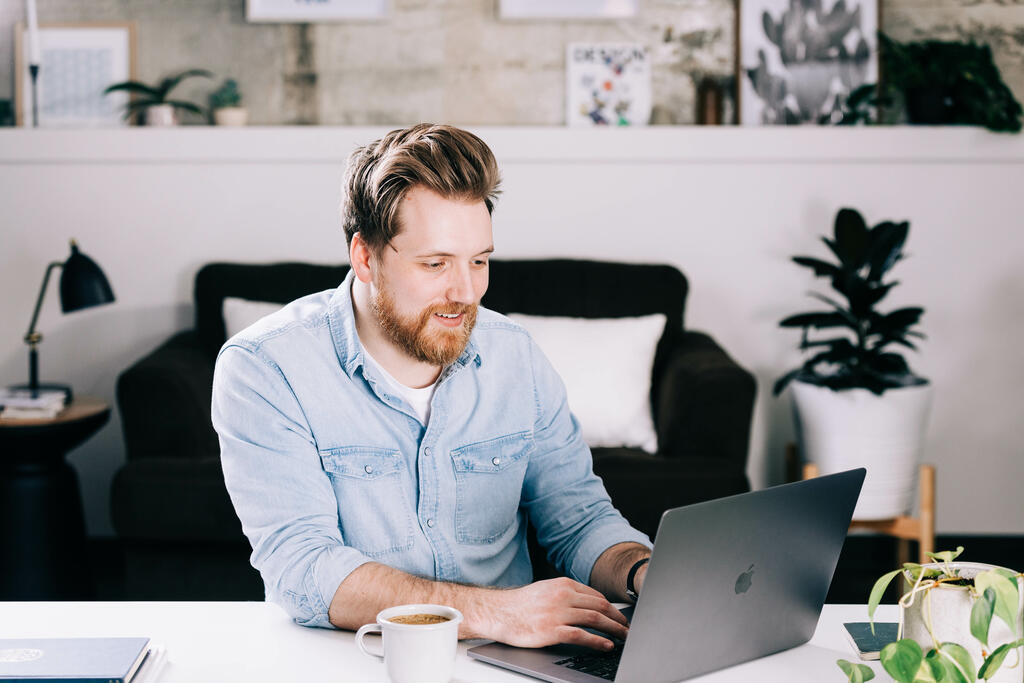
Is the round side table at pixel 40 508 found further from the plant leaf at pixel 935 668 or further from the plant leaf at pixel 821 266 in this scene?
the plant leaf at pixel 935 668

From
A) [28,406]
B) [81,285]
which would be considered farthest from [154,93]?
[28,406]

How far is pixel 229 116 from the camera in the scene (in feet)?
11.1

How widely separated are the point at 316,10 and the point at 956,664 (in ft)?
10.2

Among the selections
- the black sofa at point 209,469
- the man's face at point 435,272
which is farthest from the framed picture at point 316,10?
the man's face at point 435,272

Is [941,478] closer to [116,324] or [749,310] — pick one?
[749,310]

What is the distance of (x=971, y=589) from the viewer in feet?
2.82

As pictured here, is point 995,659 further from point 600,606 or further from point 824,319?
point 824,319

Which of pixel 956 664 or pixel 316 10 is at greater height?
pixel 316 10

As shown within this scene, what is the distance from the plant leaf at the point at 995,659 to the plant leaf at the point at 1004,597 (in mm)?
13

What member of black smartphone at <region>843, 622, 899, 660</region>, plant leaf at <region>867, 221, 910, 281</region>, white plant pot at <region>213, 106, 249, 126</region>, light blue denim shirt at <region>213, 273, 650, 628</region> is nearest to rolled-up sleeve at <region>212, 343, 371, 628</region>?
light blue denim shirt at <region>213, 273, 650, 628</region>

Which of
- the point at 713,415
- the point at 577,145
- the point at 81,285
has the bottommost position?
the point at 713,415

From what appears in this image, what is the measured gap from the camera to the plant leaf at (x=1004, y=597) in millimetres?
797

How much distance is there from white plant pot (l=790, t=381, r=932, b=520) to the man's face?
5.82 feet

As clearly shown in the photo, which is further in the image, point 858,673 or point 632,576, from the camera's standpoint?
point 632,576
